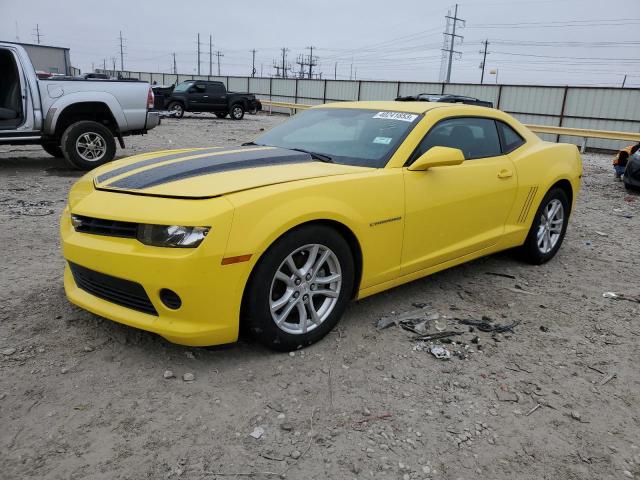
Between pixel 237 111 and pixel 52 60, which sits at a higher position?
pixel 52 60

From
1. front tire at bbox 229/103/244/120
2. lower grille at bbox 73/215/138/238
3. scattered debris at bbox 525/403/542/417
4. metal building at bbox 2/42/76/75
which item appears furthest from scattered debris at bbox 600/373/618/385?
front tire at bbox 229/103/244/120

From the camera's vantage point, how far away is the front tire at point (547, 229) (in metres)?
4.69

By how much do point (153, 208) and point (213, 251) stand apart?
42 centimetres

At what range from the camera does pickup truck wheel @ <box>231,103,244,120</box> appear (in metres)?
23.6

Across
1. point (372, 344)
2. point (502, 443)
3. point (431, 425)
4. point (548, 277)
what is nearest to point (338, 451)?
point (431, 425)

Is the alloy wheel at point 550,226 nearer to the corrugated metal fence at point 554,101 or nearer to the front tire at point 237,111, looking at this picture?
the corrugated metal fence at point 554,101

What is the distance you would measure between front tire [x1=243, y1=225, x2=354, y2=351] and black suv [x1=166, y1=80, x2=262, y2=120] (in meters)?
21.1

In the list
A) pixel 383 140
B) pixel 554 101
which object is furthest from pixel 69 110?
pixel 554 101

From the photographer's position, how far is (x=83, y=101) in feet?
27.2

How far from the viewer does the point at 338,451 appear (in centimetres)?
226

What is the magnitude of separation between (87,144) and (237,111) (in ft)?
52.1

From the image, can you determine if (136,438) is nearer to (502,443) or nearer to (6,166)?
(502,443)

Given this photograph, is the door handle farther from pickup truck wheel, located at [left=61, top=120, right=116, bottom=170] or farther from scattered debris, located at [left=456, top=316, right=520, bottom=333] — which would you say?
pickup truck wheel, located at [left=61, top=120, right=116, bottom=170]

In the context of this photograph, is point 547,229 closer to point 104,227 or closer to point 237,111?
point 104,227
